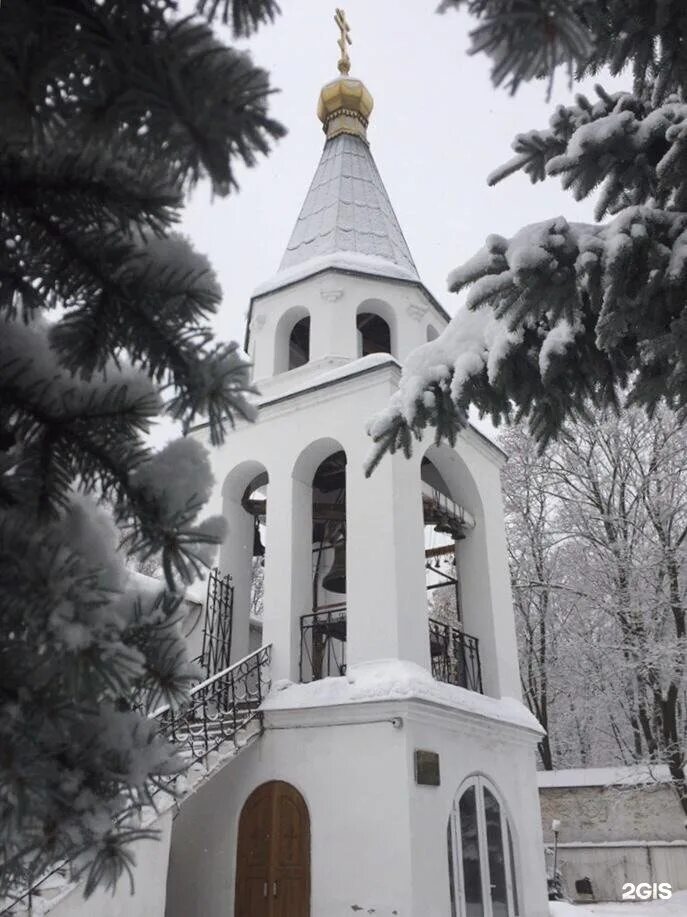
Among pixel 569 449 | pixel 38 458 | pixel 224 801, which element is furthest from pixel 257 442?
pixel 38 458

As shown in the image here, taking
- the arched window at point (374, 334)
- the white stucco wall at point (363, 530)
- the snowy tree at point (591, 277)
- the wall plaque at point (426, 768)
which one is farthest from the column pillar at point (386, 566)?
the snowy tree at point (591, 277)

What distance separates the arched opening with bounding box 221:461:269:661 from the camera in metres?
10.7

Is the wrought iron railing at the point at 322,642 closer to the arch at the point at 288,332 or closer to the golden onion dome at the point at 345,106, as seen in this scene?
the arch at the point at 288,332

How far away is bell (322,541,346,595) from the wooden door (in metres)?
2.74

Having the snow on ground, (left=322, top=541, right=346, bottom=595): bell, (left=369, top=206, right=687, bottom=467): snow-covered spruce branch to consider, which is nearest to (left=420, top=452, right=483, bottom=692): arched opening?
Result: (left=322, top=541, right=346, bottom=595): bell

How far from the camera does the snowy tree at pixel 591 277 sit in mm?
3730

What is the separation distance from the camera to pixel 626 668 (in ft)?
49.5

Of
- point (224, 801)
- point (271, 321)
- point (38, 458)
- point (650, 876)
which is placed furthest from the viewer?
point (650, 876)

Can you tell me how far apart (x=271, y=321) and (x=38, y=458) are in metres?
11.0

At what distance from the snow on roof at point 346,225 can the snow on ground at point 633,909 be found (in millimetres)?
10044

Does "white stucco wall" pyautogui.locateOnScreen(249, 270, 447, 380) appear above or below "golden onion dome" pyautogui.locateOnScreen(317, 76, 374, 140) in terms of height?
below

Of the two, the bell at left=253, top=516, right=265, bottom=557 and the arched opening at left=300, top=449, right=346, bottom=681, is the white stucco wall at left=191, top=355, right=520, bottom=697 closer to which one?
the arched opening at left=300, top=449, right=346, bottom=681

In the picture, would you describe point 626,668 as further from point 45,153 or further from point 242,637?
point 45,153

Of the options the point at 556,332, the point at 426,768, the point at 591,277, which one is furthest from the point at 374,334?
the point at 591,277
